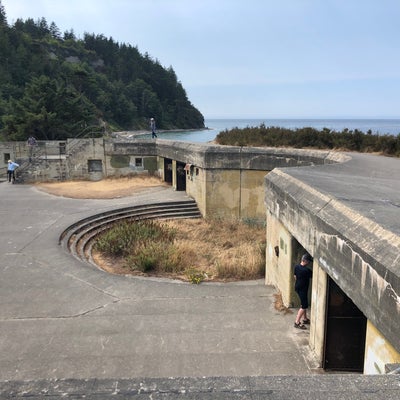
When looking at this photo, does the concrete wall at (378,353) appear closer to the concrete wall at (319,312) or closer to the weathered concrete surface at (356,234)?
the weathered concrete surface at (356,234)

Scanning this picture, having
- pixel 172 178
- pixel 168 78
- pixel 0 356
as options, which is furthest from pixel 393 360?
pixel 168 78

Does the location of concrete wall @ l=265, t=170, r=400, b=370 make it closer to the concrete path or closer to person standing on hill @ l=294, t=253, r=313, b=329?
person standing on hill @ l=294, t=253, r=313, b=329

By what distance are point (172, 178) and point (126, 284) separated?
44.5 feet

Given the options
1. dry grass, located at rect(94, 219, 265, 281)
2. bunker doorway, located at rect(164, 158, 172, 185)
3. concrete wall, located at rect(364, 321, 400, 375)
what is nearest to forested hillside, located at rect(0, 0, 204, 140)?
bunker doorway, located at rect(164, 158, 172, 185)

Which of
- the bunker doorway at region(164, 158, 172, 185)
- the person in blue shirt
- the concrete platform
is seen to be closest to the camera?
the concrete platform

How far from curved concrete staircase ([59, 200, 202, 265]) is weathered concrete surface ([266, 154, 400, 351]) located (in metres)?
6.56

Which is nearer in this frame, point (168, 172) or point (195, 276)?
point (195, 276)

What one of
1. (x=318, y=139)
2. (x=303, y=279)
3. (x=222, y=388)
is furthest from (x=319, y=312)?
(x=318, y=139)

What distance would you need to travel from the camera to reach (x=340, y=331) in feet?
16.7

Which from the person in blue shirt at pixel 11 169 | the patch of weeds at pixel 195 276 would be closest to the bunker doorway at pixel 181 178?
the patch of weeds at pixel 195 276

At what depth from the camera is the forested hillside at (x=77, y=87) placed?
4284 cm

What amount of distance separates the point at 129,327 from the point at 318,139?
14.5 m

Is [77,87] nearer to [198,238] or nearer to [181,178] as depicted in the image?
[181,178]

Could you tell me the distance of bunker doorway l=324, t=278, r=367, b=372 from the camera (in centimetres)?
502
